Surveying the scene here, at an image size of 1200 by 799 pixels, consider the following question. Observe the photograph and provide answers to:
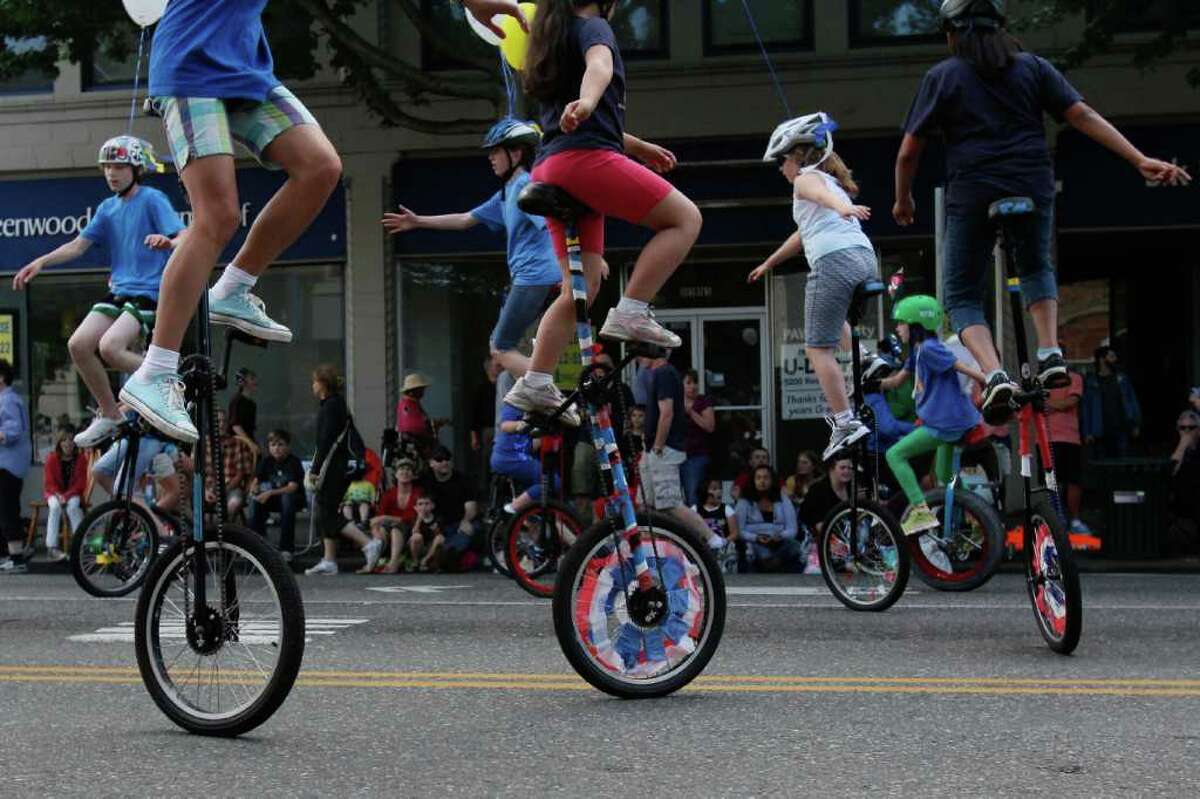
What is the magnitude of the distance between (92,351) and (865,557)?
173 inches

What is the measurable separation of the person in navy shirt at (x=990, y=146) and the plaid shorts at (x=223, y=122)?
306 centimetres

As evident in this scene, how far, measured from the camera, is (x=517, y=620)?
9.14 m

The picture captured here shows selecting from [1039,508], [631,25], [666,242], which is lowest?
[1039,508]

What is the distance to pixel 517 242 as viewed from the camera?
985cm

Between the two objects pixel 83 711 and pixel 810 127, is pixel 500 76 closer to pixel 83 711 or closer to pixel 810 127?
pixel 810 127

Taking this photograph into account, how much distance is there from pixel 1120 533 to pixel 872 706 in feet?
33.7

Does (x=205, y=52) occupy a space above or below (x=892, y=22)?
below

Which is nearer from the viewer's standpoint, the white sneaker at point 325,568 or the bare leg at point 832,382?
the bare leg at point 832,382

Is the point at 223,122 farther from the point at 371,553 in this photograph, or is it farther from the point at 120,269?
the point at 371,553

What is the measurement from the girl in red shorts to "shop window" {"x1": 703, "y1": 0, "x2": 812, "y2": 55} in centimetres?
1364

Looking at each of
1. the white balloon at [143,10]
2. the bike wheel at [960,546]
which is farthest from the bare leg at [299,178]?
the bike wheel at [960,546]

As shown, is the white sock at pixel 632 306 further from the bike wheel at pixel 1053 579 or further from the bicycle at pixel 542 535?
the bicycle at pixel 542 535

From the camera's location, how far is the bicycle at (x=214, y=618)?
520cm

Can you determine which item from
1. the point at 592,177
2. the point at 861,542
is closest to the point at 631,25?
the point at 861,542
